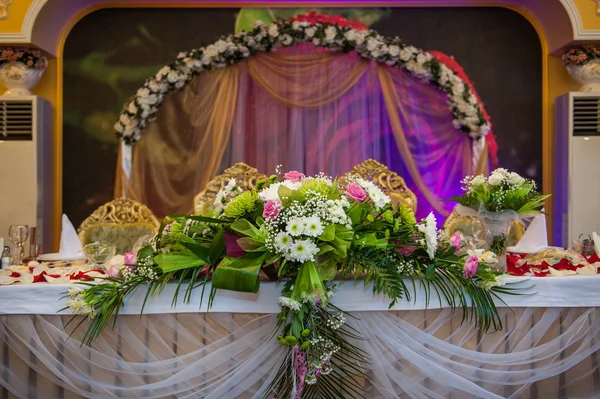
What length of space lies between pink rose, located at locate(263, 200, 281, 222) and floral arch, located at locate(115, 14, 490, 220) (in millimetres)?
3630

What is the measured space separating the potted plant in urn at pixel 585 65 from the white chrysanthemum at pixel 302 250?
4.24 meters

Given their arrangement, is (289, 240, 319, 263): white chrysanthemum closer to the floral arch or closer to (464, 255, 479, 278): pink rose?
(464, 255, 479, 278): pink rose

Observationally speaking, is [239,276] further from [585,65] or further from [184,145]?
[585,65]

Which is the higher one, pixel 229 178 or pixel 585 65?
pixel 585 65

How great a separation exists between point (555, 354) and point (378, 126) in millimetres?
3550

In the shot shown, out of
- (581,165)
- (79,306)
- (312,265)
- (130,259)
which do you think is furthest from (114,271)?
(581,165)

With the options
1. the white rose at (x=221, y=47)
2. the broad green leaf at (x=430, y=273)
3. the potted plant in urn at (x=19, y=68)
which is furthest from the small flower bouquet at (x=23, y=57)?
the broad green leaf at (x=430, y=273)

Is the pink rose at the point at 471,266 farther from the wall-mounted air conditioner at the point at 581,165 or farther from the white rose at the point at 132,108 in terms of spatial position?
the white rose at the point at 132,108

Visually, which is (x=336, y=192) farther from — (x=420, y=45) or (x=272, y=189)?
(x=420, y=45)

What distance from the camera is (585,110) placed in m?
5.21

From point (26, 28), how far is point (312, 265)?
13.5 feet

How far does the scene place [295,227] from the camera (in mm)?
1874

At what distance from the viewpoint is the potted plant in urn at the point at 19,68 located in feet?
17.0

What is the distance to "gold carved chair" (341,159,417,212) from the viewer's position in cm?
416
